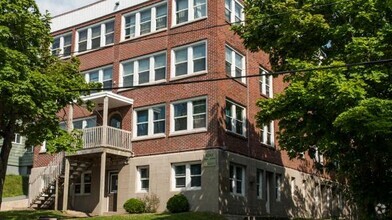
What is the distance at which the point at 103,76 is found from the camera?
32.8m

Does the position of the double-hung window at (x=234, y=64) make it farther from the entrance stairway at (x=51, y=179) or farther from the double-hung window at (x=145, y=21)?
the entrance stairway at (x=51, y=179)

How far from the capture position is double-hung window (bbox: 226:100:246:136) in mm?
27859

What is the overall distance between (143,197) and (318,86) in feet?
45.4

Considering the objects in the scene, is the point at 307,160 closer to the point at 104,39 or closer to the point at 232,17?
the point at 232,17

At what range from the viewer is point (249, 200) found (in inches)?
1117

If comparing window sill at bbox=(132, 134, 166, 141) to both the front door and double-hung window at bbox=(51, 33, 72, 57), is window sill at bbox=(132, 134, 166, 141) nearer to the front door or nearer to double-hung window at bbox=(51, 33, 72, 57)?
the front door

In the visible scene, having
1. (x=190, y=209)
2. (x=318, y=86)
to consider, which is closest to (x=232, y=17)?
(x=190, y=209)

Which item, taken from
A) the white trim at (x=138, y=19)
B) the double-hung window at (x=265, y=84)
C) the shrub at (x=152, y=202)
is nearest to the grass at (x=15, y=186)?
the shrub at (x=152, y=202)

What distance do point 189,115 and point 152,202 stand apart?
488cm

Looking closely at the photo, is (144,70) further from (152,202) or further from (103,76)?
(152,202)

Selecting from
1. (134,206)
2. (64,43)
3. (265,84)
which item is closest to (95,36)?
(64,43)

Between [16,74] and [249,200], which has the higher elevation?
[16,74]

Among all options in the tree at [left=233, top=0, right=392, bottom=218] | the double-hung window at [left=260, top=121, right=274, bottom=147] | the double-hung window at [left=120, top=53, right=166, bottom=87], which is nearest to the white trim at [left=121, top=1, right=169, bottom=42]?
the double-hung window at [left=120, top=53, right=166, bottom=87]

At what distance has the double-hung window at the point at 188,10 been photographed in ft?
93.7
